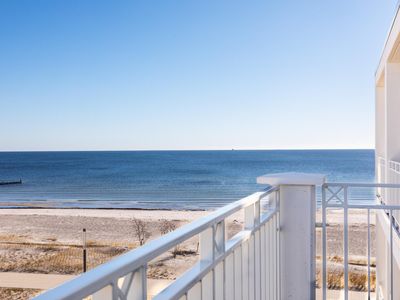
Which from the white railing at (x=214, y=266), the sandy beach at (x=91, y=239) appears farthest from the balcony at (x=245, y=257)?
the sandy beach at (x=91, y=239)

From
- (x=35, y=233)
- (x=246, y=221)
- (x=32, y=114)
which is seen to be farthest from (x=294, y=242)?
(x=32, y=114)

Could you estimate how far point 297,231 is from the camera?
2334 millimetres

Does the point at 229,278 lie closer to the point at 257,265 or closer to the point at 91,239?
the point at 257,265

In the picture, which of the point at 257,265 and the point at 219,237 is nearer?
the point at 219,237

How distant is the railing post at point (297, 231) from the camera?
7.51 feet

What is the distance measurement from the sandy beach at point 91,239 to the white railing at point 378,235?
258 centimetres

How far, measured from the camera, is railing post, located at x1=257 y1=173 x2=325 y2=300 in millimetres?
2289

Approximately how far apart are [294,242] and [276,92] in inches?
1862

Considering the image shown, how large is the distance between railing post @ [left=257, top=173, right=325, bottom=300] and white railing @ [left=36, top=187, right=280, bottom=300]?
0.06 meters

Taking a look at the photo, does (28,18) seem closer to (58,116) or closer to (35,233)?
(35,233)

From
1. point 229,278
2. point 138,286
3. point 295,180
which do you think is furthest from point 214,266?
point 295,180

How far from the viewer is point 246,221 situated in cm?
176

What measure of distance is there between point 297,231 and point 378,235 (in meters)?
6.10

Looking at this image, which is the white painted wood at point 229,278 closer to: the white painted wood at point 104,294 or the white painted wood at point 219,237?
the white painted wood at point 219,237
